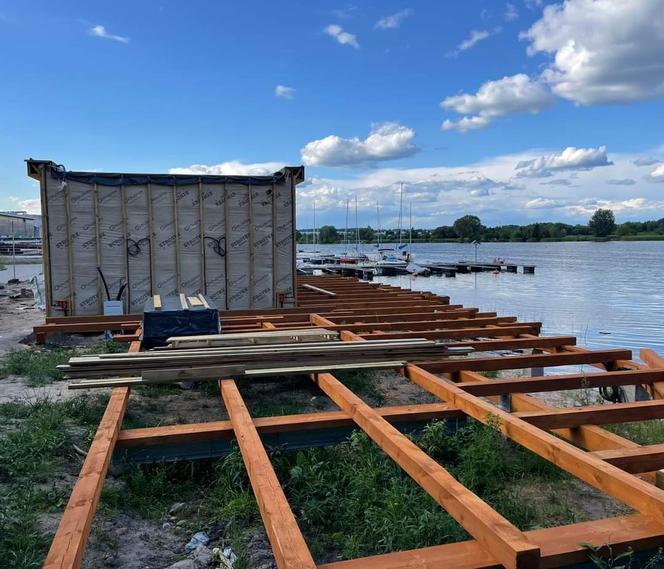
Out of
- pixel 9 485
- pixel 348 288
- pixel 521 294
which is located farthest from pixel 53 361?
pixel 521 294

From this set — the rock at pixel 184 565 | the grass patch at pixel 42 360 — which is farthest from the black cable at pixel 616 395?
the grass patch at pixel 42 360

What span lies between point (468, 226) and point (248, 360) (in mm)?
112376

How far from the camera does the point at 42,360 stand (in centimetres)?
704

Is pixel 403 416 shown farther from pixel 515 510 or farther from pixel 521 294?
pixel 521 294

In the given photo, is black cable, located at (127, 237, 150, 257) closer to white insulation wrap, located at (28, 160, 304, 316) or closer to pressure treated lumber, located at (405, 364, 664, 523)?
white insulation wrap, located at (28, 160, 304, 316)

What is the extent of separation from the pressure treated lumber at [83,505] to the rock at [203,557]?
0.65 meters

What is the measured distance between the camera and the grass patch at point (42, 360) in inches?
250

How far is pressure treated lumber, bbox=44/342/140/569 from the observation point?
2.14 metres

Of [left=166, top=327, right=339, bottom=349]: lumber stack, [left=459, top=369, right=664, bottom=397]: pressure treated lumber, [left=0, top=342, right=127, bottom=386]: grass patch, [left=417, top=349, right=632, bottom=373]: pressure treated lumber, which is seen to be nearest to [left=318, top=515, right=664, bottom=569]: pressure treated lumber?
[left=459, top=369, right=664, bottom=397]: pressure treated lumber

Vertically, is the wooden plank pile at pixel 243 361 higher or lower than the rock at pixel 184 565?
higher

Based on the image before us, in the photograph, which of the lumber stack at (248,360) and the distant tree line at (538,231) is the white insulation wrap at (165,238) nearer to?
the lumber stack at (248,360)

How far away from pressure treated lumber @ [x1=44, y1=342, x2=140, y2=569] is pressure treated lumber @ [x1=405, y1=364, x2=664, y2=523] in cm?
242

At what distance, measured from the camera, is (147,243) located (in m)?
10.3

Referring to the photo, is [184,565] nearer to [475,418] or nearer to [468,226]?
[475,418]
